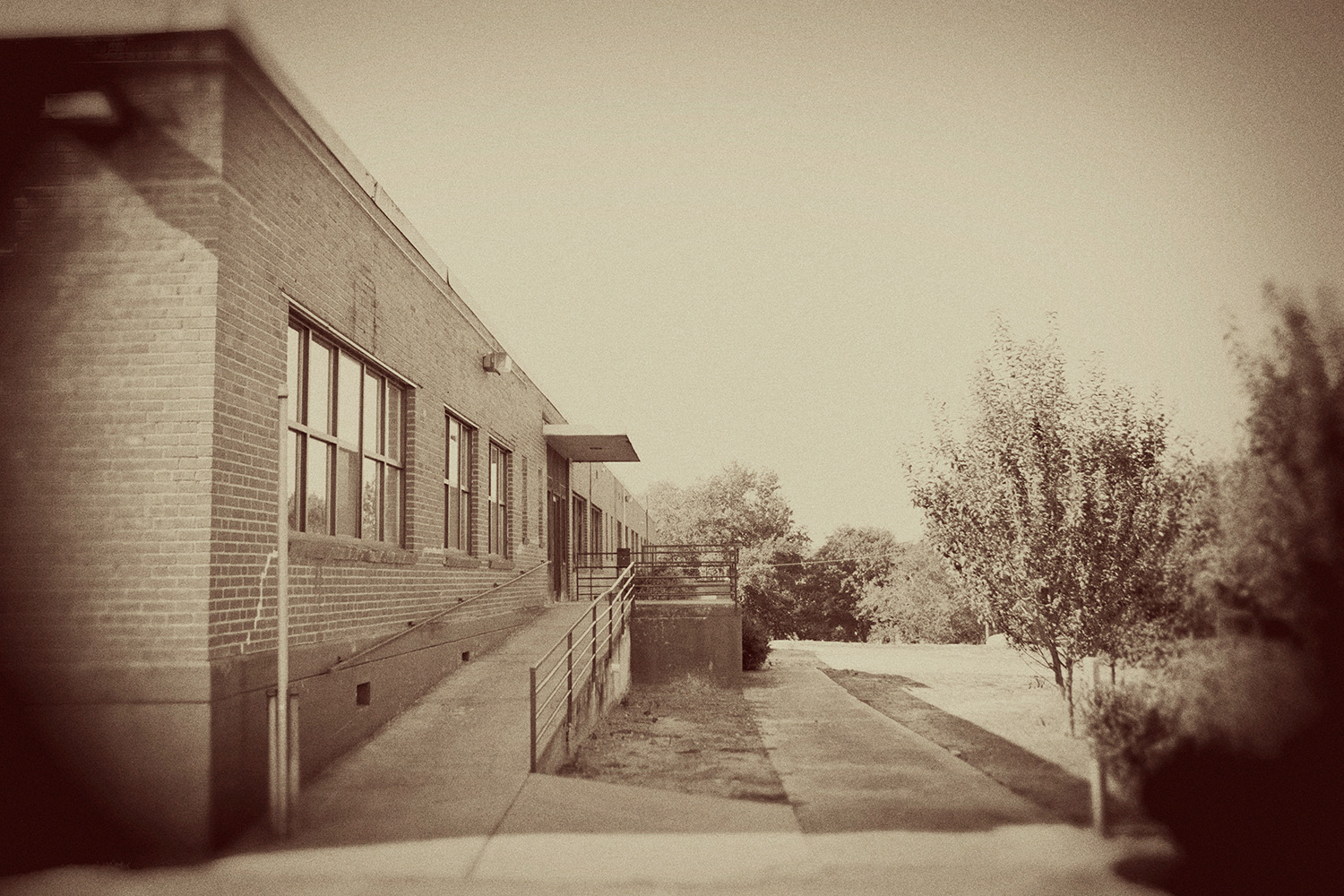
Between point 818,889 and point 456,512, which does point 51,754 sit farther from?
point 456,512

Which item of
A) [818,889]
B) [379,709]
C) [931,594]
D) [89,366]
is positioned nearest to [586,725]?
[379,709]

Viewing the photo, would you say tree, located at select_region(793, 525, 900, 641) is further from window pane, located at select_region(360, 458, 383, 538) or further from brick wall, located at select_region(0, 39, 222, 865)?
brick wall, located at select_region(0, 39, 222, 865)

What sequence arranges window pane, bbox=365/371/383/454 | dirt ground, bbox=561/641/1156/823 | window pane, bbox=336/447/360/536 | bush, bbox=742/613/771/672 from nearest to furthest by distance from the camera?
dirt ground, bbox=561/641/1156/823 < window pane, bbox=336/447/360/536 < window pane, bbox=365/371/383/454 < bush, bbox=742/613/771/672

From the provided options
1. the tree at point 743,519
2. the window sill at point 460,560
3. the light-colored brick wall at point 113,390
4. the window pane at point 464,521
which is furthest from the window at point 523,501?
the tree at point 743,519

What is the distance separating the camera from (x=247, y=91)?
279 inches

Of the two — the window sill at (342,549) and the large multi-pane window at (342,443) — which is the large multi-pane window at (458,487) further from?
the window sill at (342,549)

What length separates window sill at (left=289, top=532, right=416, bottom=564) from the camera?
7.79 metres

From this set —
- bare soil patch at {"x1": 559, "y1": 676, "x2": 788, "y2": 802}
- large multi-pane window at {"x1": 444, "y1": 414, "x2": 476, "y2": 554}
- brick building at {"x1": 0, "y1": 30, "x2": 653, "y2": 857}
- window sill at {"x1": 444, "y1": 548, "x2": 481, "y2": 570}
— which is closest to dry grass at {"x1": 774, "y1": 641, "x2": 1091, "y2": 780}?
bare soil patch at {"x1": 559, "y1": 676, "x2": 788, "y2": 802}

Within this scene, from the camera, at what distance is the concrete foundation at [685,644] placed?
17.0 metres

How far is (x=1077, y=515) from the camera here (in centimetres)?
1121

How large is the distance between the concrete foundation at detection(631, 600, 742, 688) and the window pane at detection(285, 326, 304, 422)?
9.82 meters

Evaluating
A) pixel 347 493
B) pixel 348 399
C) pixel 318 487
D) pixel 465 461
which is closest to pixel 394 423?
pixel 348 399

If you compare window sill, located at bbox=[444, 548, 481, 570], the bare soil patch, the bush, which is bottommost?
the bush

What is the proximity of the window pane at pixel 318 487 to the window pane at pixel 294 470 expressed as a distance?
16 cm
